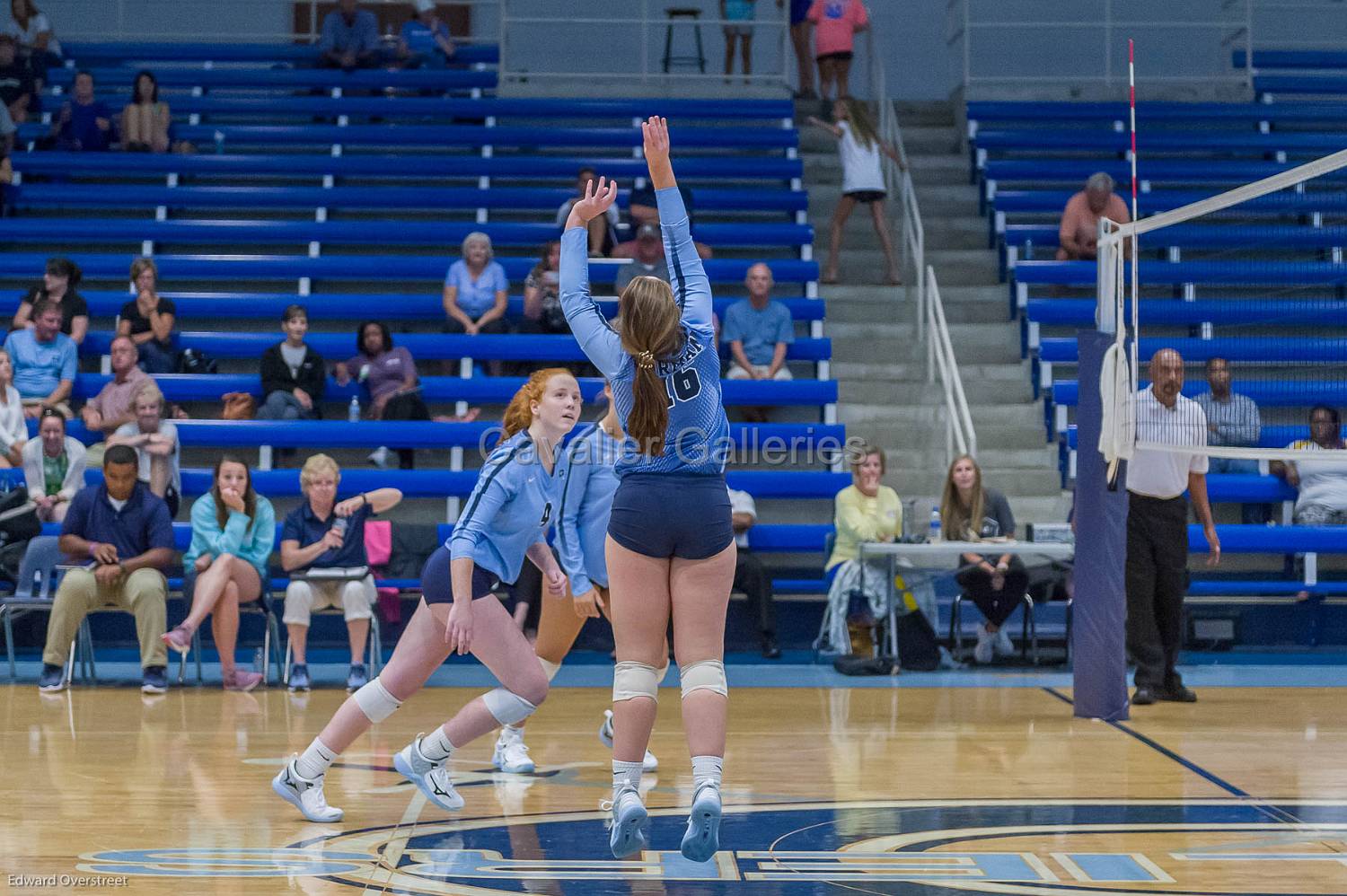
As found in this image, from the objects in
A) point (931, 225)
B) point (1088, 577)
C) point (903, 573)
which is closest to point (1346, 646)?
point (903, 573)

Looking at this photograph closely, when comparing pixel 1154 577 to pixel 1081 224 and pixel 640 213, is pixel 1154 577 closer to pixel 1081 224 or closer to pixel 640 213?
pixel 1081 224

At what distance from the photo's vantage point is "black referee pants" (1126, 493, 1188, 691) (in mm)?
8359

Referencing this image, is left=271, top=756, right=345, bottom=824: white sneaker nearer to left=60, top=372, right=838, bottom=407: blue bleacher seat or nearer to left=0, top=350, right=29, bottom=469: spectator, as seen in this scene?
left=0, top=350, right=29, bottom=469: spectator

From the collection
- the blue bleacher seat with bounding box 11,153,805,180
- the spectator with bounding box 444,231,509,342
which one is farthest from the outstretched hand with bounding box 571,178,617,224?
the blue bleacher seat with bounding box 11,153,805,180

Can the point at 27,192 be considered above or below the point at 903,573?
above

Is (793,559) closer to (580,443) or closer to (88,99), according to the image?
(580,443)

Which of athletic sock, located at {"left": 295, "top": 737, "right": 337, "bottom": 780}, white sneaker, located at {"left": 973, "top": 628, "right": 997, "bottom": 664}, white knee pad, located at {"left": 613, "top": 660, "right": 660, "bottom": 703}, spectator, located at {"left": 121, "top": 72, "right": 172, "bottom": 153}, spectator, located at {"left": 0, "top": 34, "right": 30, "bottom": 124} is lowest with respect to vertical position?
white sneaker, located at {"left": 973, "top": 628, "right": 997, "bottom": 664}

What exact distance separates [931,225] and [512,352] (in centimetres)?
468

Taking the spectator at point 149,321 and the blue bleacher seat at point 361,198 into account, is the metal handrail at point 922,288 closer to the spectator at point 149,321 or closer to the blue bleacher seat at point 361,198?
the blue bleacher seat at point 361,198

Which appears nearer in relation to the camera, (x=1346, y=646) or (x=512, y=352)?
(x=1346, y=646)

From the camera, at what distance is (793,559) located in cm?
1163

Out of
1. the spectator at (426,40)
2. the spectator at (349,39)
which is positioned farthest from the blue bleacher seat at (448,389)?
the spectator at (426,40)

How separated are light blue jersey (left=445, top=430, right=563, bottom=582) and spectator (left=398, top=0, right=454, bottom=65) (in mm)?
11868

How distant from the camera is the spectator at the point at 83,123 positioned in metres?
15.1
